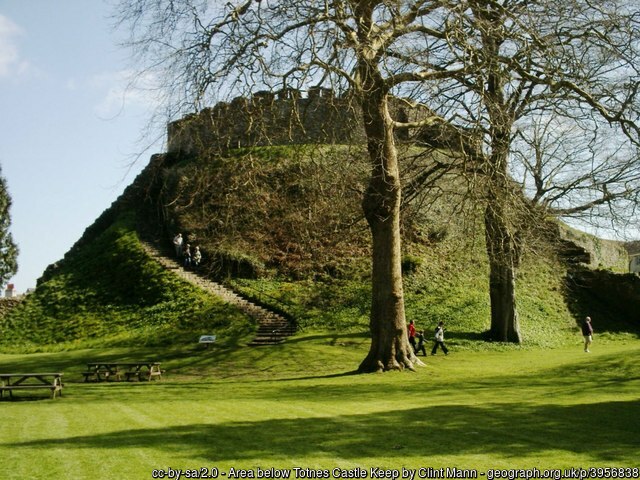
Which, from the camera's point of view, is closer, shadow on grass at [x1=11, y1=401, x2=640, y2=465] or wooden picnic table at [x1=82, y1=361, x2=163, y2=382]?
shadow on grass at [x1=11, y1=401, x2=640, y2=465]

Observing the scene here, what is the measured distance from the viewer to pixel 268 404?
13.6 meters

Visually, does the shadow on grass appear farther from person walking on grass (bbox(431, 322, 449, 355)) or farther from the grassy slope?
the grassy slope

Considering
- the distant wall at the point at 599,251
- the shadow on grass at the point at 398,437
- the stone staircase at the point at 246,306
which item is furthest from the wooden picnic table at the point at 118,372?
the distant wall at the point at 599,251

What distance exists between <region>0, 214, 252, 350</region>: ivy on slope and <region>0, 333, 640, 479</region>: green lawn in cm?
935

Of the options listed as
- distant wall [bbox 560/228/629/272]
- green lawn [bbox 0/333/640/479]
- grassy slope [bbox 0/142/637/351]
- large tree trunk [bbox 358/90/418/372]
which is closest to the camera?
green lawn [bbox 0/333/640/479]

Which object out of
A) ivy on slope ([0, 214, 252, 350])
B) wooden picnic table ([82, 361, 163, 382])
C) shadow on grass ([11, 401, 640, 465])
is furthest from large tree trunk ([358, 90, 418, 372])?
ivy on slope ([0, 214, 252, 350])

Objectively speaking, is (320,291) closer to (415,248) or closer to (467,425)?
(415,248)

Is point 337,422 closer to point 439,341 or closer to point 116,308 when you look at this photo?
point 439,341

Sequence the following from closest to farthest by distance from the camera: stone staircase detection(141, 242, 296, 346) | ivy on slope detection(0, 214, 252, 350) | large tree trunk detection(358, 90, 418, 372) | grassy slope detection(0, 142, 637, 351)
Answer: large tree trunk detection(358, 90, 418, 372) < stone staircase detection(141, 242, 296, 346) < grassy slope detection(0, 142, 637, 351) < ivy on slope detection(0, 214, 252, 350)

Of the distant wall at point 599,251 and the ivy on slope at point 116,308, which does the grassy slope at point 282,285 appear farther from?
the distant wall at point 599,251

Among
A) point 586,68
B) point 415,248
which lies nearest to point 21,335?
point 415,248

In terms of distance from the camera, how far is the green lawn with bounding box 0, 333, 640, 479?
8.04 m

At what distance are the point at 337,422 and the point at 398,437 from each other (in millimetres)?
1512

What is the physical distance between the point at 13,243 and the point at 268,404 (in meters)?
48.7
